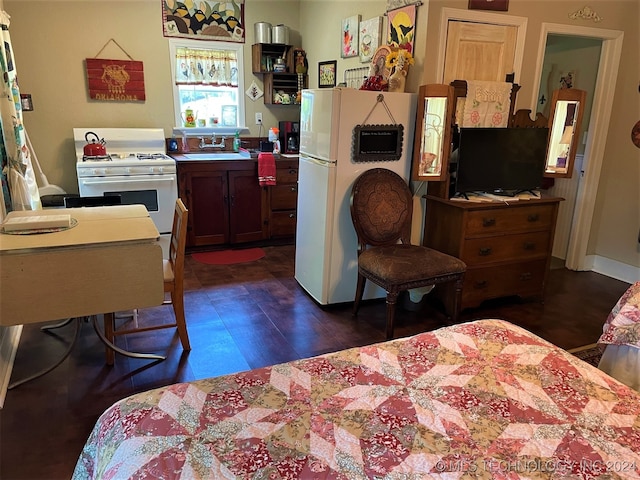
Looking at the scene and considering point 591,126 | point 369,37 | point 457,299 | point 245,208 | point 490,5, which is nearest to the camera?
point 457,299

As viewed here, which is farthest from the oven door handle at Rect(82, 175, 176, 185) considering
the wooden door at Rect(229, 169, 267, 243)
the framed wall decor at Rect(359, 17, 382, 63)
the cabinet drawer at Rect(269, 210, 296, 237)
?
the framed wall decor at Rect(359, 17, 382, 63)

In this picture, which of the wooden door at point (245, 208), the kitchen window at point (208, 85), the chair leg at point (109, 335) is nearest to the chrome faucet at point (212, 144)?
the kitchen window at point (208, 85)

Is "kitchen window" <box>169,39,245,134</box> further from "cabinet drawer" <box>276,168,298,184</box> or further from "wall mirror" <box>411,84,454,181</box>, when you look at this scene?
"wall mirror" <box>411,84,454,181</box>

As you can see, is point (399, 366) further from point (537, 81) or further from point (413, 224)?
point (537, 81)

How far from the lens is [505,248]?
3.24 metres

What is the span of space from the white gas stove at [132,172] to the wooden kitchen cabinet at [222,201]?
0.18m

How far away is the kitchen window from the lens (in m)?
4.66

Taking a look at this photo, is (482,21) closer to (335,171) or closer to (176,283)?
(335,171)

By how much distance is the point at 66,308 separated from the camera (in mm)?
2045

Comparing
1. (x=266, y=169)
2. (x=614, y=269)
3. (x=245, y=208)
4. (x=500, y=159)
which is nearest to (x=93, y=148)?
(x=245, y=208)

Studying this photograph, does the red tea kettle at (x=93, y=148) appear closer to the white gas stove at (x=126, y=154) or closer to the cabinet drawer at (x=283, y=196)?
the white gas stove at (x=126, y=154)

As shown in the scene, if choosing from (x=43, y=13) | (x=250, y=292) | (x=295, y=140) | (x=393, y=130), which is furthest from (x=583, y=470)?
(x=43, y=13)

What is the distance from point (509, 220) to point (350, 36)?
2050 millimetres

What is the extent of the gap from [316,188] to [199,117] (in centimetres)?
226
